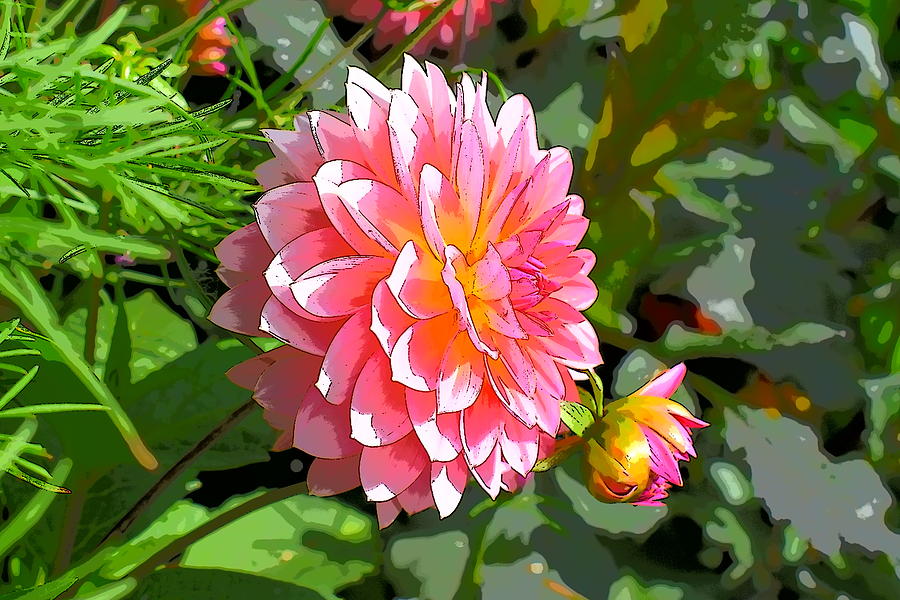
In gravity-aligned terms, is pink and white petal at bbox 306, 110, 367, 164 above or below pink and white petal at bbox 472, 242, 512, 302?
above

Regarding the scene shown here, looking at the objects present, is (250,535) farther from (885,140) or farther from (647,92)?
(885,140)

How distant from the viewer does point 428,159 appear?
226mm

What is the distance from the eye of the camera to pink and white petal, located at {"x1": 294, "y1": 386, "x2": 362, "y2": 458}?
22cm

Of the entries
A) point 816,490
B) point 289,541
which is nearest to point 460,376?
point 289,541

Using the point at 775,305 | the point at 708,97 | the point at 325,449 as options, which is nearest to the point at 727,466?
the point at 775,305

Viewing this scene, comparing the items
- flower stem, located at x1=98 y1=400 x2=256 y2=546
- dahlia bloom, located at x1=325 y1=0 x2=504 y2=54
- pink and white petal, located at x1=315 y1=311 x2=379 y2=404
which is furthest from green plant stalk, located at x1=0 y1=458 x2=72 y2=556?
dahlia bloom, located at x1=325 y1=0 x2=504 y2=54

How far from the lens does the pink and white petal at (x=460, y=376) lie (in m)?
0.21

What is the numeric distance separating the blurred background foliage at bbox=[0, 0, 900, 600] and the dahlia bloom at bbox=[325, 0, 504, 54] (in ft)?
0.06

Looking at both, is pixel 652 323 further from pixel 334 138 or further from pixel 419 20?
pixel 334 138

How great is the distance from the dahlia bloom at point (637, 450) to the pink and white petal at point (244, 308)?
0.12m

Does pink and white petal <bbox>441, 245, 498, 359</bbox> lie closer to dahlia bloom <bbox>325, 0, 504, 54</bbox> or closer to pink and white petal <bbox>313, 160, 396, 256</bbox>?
pink and white petal <bbox>313, 160, 396, 256</bbox>

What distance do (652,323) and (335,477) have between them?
336 mm

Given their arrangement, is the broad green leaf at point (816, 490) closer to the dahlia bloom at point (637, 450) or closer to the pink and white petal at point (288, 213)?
the dahlia bloom at point (637, 450)

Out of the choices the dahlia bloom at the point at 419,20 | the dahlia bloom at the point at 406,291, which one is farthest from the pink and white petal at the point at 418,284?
the dahlia bloom at the point at 419,20
